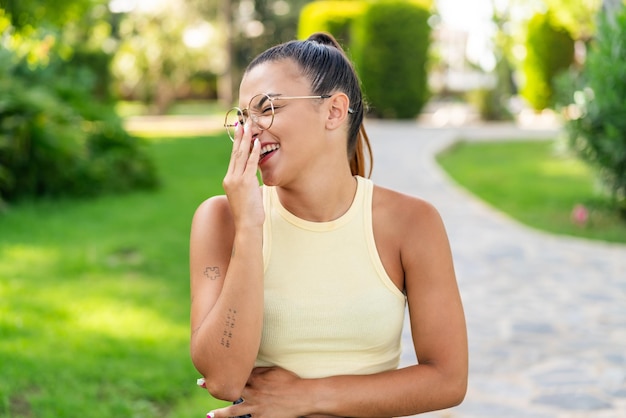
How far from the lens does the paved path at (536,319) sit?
4488 mm

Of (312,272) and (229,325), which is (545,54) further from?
(229,325)

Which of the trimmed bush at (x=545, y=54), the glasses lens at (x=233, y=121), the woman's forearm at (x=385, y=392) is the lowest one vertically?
the woman's forearm at (x=385, y=392)

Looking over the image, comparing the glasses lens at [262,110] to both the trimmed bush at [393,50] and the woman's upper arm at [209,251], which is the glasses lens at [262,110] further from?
the trimmed bush at [393,50]

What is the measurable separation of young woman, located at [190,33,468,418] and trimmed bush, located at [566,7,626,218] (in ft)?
23.0

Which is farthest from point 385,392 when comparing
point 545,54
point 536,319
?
point 545,54

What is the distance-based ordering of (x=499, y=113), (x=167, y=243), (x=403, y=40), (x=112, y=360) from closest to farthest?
(x=112, y=360) → (x=167, y=243) → (x=403, y=40) → (x=499, y=113)

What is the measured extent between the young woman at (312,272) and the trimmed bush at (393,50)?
70.5 ft

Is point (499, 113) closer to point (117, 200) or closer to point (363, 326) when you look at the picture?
point (117, 200)

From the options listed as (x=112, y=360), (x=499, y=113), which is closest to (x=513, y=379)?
(x=112, y=360)

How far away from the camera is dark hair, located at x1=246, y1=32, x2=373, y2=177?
2100 mm

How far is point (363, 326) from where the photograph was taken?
7.01 feet

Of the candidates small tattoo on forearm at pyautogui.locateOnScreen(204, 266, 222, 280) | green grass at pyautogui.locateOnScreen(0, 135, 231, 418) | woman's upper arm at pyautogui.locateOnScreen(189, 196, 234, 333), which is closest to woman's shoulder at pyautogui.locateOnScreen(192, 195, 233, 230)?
woman's upper arm at pyautogui.locateOnScreen(189, 196, 234, 333)

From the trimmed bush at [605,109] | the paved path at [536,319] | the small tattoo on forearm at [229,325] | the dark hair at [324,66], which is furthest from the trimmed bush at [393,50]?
the small tattoo on forearm at [229,325]

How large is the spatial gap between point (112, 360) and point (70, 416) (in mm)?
743
